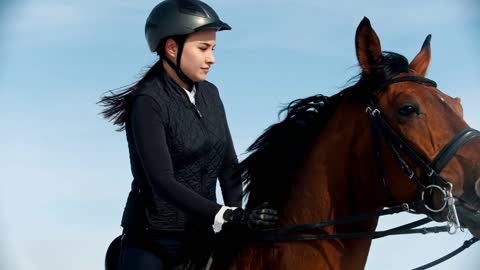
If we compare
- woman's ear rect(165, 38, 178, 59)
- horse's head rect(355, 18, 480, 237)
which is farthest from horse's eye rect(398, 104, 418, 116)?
woman's ear rect(165, 38, 178, 59)

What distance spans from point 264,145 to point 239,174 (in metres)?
0.34

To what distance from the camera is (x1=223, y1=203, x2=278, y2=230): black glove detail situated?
5.55m

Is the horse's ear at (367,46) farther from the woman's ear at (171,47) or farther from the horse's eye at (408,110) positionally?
the woman's ear at (171,47)

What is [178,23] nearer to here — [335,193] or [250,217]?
[250,217]

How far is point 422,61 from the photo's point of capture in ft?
20.4

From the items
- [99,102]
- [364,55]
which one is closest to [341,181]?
[364,55]

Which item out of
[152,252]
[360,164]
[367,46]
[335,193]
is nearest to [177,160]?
[152,252]

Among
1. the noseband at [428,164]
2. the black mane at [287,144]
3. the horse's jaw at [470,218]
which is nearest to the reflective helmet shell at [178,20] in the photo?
the black mane at [287,144]

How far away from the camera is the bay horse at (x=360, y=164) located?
5.14 m

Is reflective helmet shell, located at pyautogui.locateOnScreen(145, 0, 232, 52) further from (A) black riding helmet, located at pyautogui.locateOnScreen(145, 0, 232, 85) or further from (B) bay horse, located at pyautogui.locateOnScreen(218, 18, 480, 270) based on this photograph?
(B) bay horse, located at pyautogui.locateOnScreen(218, 18, 480, 270)

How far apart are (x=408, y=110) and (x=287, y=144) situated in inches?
42.6

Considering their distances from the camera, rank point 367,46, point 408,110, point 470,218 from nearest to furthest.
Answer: point 470,218, point 408,110, point 367,46

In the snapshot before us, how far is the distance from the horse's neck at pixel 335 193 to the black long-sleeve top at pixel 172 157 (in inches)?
26.3

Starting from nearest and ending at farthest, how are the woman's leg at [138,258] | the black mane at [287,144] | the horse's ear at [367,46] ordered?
the horse's ear at [367,46], the black mane at [287,144], the woman's leg at [138,258]
